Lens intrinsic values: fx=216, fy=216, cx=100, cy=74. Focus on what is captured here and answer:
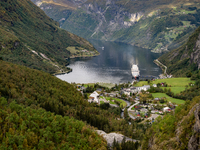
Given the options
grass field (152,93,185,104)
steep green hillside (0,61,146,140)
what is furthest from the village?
steep green hillside (0,61,146,140)

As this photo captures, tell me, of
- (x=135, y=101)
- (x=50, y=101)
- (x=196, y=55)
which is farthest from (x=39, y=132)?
(x=196, y=55)

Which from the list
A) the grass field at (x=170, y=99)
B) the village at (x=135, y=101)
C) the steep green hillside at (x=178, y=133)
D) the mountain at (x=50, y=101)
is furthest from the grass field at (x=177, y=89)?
the steep green hillside at (x=178, y=133)

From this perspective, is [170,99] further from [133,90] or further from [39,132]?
[39,132]

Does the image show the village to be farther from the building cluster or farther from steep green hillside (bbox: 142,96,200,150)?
steep green hillside (bbox: 142,96,200,150)

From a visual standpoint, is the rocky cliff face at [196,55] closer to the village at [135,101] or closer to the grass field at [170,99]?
the village at [135,101]

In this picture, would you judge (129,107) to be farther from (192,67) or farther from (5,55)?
(5,55)

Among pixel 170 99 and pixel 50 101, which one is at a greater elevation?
pixel 50 101

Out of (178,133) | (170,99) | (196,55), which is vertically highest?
(196,55)
